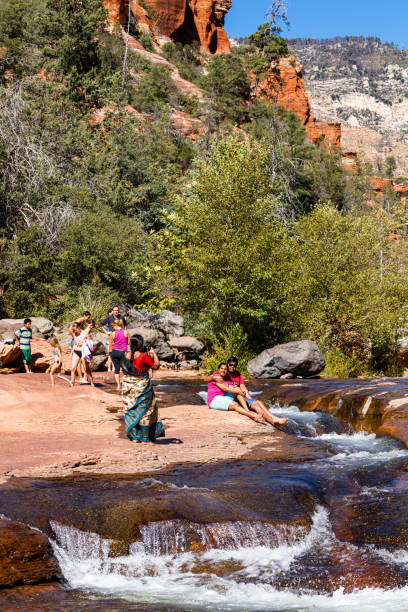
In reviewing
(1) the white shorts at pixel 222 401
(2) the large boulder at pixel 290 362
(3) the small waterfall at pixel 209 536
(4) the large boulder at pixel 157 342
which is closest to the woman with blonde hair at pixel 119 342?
(1) the white shorts at pixel 222 401

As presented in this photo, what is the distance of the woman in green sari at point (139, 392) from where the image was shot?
9000 millimetres

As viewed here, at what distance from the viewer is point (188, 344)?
23125 millimetres

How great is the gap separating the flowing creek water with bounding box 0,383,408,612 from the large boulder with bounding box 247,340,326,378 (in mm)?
10818

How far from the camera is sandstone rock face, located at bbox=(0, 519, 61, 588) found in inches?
204

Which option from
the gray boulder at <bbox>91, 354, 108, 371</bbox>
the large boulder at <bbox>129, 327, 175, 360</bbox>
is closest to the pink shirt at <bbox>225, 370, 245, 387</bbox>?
the gray boulder at <bbox>91, 354, 108, 371</bbox>

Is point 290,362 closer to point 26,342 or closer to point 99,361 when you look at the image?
point 99,361

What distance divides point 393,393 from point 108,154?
2583 centimetres

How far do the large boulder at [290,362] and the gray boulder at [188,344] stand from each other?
4.34 m

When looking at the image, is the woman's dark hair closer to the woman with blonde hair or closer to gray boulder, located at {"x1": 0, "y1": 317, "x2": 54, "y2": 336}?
the woman with blonde hair

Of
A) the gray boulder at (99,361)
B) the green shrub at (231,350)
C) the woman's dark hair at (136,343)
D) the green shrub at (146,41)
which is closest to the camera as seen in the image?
the woman's dark hair at (136,343)

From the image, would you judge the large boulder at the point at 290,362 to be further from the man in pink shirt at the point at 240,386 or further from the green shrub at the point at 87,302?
the green shrub at the point at 87,302

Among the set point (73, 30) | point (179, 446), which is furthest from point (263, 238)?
point (73, 30)

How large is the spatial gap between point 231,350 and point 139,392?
1147 centimetres

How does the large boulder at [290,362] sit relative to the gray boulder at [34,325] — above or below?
below
